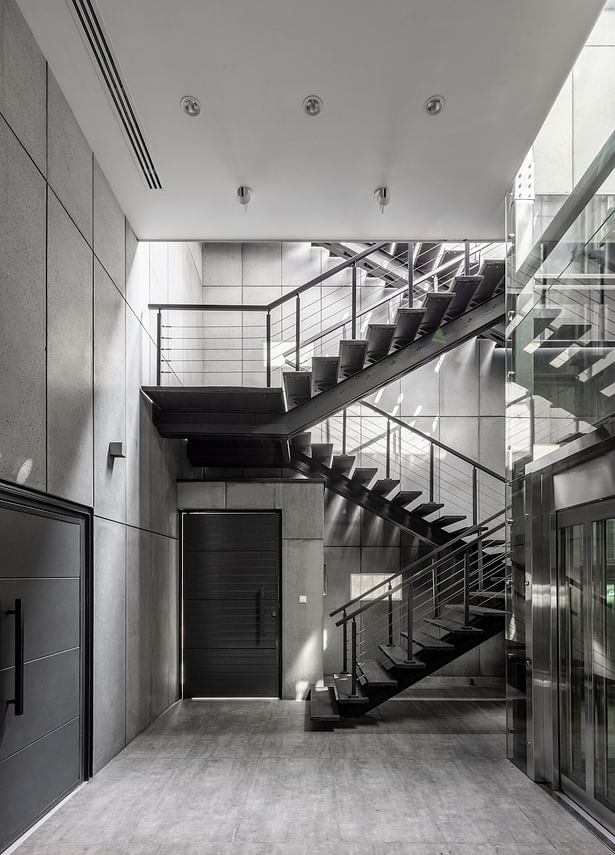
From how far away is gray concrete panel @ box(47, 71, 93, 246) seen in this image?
4.70 meters

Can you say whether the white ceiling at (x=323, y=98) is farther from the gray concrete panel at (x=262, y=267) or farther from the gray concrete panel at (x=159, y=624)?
the gray concrete panel at (x=262, y=267)

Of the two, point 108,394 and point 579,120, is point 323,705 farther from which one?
point 579,120

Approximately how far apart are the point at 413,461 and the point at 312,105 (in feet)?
19.2

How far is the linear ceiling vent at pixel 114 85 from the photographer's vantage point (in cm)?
417

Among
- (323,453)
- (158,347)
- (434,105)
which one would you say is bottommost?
(323,453)

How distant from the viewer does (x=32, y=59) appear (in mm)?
4336

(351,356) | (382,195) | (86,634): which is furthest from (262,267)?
(86,634)

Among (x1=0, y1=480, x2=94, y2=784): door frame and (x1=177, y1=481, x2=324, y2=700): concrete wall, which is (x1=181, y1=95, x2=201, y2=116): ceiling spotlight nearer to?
(x1=0, y1=480, x2=94, y2=784): door frame

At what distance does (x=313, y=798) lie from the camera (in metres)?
5.03

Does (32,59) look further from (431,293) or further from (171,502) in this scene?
(171,502)

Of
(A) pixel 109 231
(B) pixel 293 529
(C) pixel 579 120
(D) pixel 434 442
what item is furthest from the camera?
(D) pixel 434 442

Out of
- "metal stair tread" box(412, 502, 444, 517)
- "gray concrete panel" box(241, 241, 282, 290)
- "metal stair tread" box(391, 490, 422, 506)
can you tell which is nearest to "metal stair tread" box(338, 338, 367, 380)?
"metal stair tread" box(391, 490, 422, 506)

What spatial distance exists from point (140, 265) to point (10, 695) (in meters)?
4.31

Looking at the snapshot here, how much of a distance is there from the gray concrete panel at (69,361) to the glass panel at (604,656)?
320 centimetres
